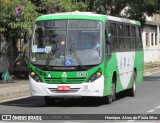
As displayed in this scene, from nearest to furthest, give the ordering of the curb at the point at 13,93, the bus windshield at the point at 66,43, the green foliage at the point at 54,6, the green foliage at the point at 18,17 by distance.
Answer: the bus windshield at the point at 66,43 → the curb at the point at 13,93 → the green foliage at the point at 18,17 → the green foliage at the point at 54,6

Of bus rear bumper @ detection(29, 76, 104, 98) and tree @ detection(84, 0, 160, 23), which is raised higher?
tree @ detection(84, 0, 160, 23)

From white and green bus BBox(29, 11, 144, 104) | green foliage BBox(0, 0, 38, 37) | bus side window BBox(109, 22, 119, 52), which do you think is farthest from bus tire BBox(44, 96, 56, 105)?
green foliage BBox(0, 0, 38, 37)

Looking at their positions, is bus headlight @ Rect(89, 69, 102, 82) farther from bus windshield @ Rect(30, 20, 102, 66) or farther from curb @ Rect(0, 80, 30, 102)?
curb @ Rect(0, 80, 30, 102)

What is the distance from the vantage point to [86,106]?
17.4m

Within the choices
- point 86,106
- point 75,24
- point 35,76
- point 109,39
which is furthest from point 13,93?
point 109,39

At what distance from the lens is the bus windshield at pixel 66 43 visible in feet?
54.9

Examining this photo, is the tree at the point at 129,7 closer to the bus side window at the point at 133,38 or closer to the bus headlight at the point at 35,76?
the bus side window at the point at 133,38

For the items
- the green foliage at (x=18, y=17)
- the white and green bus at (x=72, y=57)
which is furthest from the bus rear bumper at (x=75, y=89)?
the green foliage at (x=18, y=17)

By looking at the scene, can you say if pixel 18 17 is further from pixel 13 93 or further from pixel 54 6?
pixel 13 93

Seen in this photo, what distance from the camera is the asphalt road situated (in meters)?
15.7

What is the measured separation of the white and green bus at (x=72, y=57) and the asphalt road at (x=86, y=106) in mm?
429

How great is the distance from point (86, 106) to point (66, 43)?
6.90 ft

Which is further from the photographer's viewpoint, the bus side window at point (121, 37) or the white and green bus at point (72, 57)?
the bus side window at point (121, 37)

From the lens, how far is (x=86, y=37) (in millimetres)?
16984
